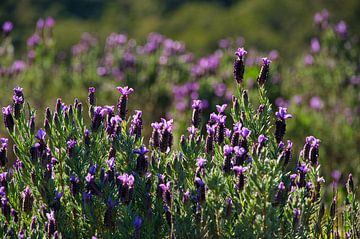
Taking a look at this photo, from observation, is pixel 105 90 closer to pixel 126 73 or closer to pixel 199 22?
pixel 126 73

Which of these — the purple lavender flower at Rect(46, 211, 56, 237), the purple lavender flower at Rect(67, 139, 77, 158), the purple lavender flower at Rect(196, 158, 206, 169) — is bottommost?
the purple lavender flower at Rect(46, 211, 56, 237)

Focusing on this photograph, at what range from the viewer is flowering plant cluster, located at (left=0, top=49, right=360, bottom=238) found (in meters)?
2.49

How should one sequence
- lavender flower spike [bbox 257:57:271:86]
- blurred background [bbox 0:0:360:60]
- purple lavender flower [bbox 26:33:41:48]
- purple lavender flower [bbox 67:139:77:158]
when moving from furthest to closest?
blurred background [bbox 0:0:360:60] < purple lavender flower [bbox 26:33:41:48] < lavender flower spike [bbox 257:57:271:86] < purple lavender flower [bbox 67:139:77:158]

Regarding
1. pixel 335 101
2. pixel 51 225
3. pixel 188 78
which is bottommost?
pixel 51 225

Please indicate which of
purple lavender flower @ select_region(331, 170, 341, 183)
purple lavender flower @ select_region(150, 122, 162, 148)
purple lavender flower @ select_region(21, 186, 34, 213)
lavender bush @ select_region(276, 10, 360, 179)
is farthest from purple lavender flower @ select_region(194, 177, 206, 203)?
lavender bush @ select_region(276, 10, 360, 179)

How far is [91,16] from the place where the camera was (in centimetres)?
8981

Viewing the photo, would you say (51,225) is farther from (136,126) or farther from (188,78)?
(188,78)

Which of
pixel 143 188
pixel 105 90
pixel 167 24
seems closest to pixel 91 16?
pixel 167 24

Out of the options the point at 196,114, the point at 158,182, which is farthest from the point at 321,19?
the point at 158,182

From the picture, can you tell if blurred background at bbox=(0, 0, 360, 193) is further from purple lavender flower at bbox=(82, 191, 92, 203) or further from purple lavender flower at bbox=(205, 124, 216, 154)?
purple lavender flower at bbox=(82, 191, 92, 203)

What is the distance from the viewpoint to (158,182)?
270 cm

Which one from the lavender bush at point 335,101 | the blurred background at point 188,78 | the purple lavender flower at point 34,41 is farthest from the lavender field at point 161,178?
the purple lavender flower at point 34,41

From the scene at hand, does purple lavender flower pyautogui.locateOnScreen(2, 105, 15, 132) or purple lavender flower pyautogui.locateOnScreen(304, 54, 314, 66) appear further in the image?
purple lavender flower pyautogui.locateOnScreen(304, 54, 314, 66)

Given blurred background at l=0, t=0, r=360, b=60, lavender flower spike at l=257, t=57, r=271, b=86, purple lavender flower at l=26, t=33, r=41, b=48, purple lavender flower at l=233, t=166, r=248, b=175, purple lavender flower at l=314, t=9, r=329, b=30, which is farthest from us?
blurred background at l=0, t=0, r=360, b=60
